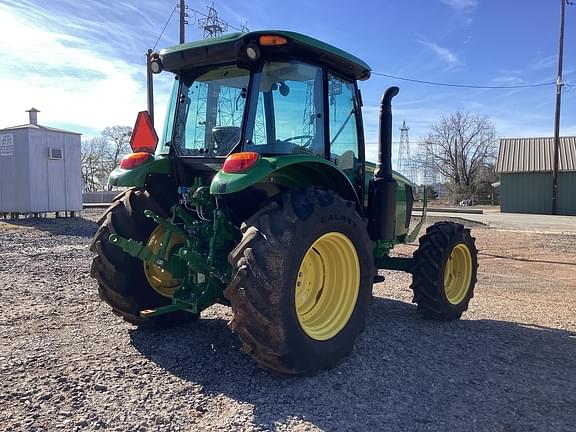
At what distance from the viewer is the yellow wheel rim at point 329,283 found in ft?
13.7

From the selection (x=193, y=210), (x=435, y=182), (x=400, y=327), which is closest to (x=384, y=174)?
(x=400, y=327)

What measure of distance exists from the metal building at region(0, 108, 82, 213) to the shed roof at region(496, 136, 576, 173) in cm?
2633

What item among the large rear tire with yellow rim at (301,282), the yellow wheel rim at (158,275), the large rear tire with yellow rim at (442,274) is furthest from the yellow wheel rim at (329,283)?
the large rear tire with yellow rim at (442,274)

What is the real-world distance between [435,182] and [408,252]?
156 feet

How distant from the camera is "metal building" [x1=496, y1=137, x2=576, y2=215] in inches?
1220

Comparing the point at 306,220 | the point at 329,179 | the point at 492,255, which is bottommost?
the point at 492,255

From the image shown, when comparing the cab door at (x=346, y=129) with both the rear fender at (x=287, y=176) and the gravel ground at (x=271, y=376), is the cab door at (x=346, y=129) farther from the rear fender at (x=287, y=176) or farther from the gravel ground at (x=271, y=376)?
the gravel ground at (x=271, y=376)

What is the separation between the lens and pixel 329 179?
4539 millimetres

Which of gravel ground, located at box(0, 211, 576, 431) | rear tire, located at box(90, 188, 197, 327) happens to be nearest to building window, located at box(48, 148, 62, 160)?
gravel ground, located at box(0, 211, 576, 431)

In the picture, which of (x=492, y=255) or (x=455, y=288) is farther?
(x=492, y=255)

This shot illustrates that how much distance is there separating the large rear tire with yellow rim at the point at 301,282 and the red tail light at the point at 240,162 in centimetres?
35

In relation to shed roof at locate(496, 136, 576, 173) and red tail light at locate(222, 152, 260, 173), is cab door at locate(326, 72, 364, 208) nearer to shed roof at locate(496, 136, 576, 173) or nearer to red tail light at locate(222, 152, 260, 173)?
red tail light at locate(222, 152, 260, 173)

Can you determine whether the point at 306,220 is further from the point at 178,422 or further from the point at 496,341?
the point at 496,341

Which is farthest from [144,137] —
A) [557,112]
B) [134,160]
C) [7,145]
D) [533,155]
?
[533,155]
